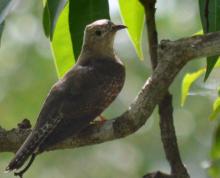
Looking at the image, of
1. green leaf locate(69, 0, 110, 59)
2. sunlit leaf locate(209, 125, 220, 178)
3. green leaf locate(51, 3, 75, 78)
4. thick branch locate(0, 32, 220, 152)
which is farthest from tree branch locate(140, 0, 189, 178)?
sunlit leaf locate(209, 125, 220, 178)

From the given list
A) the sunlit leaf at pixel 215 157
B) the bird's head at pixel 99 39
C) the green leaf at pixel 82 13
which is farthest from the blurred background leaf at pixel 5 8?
the bird's head at pixel 99 39

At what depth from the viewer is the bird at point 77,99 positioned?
5.36m

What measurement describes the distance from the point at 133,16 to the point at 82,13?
0.30m

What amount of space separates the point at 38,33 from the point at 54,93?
7.14 meters

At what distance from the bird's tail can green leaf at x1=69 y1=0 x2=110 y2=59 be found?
2.52 feet

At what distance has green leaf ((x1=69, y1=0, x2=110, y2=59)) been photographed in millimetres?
5715

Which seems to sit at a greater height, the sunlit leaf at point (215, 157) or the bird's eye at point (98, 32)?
the bird's eye at point (98, 32)

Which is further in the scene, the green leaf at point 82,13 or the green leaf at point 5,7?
the green leaf at point 82,13

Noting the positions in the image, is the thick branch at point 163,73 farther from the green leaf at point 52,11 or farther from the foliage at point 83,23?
the green leaf at point 52,11

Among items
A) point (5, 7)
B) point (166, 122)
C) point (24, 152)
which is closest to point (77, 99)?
point (24, 152)

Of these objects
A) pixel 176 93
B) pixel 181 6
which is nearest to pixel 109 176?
pixel 176 93

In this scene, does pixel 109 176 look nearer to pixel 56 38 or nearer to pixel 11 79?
pixel 11 79

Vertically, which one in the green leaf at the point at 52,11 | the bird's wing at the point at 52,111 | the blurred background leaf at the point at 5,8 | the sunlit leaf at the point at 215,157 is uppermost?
the blurred background leaf at the point at 5,8

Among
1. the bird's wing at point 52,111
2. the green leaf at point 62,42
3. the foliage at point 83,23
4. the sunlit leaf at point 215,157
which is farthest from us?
the sunlit leaf at point 215,157
